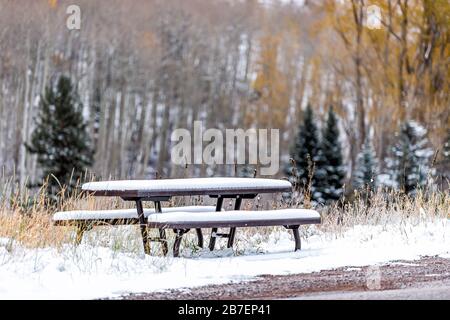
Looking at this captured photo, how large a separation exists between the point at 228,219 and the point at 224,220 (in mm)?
56

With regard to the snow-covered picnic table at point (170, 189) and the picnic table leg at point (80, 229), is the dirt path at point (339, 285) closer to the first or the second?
the snow-covered picnic table at point (170, 189)

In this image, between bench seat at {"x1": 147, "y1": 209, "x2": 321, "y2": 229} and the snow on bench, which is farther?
the snow on bench

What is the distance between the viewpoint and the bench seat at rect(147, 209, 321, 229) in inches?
325

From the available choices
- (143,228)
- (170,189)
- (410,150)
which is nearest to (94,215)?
(143,228)

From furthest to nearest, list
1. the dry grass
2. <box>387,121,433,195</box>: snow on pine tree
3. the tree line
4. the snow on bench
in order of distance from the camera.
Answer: the tree line, <box>387,121,433,195</box>: snow on pine tree, the snow on bench, the dry grass

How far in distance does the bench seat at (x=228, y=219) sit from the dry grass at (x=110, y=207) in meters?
0.46

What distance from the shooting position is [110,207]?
11.2 m

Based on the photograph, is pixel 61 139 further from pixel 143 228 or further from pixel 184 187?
pixel 184 187

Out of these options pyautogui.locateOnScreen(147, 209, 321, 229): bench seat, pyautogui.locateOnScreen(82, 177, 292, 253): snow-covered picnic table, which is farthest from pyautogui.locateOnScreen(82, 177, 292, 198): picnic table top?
pyautogui.locateOnScreen(147, 209, 321, 229): bench seat

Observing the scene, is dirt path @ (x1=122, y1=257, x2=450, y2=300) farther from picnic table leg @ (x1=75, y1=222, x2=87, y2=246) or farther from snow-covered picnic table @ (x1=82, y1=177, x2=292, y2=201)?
picnic table leg @ (x1=75, y1=222, x2=87, y2=246)

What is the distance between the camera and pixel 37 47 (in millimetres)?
39531
